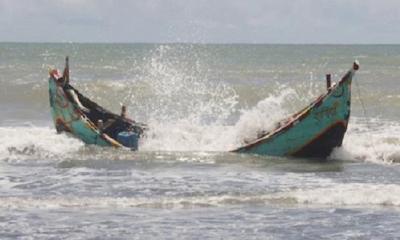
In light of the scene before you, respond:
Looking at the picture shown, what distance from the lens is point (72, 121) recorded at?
19750 millimetres

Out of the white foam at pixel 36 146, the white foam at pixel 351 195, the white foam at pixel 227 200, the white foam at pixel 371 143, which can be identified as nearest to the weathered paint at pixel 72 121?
the white foam at pixel 36 146

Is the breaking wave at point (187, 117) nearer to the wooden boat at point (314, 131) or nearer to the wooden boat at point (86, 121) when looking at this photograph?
the wooden boat at point (86, 121)

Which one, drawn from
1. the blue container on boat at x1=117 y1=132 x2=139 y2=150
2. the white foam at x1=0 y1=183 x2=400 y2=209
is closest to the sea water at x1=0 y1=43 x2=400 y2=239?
the white foam at x1=0 y1=183 x2=400 y2=209

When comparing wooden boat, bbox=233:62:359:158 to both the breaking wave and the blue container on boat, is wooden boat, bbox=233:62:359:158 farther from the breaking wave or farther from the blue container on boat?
the blue container on boat

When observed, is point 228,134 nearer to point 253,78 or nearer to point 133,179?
point 133,179

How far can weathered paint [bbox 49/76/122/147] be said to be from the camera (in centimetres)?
1877

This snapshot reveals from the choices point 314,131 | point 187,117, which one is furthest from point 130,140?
point 187,117

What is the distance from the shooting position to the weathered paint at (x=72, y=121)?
61.6 feet

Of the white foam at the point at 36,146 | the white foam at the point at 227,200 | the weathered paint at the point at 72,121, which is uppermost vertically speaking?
the weathered paint at the point at 72,121

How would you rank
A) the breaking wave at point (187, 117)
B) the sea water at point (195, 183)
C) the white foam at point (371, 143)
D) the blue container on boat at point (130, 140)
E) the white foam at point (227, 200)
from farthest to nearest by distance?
the breaking wave at point (187, 117)
the blue container on boat at point (130, 140)
the white foam at point (371, 143)
the white foam at point (227, 200)
the sea water at point (195, 183)

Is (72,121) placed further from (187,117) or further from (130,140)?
(187,117)

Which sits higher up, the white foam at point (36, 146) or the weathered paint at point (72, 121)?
the weathered paint at point (72, 121)

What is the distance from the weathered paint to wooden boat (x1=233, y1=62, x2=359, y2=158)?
9.67ft

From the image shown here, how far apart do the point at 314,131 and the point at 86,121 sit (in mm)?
5024
